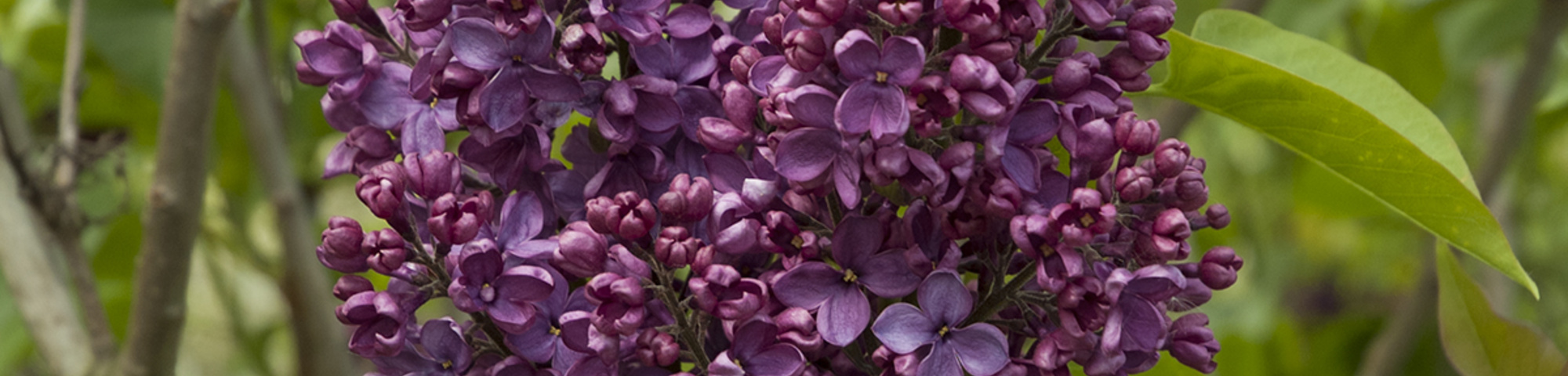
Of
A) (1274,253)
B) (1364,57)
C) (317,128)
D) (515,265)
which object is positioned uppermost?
(515,265)

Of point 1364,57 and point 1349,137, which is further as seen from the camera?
point 1364,57

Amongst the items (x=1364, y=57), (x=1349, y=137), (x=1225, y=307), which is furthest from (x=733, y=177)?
(x=1225, y=307)

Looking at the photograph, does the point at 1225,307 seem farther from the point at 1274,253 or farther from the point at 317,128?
the point at 317,128

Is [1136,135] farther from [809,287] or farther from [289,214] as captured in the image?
[289,214]

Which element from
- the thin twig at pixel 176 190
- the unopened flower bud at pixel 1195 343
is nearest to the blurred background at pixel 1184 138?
the thin twig at pixel 176 190

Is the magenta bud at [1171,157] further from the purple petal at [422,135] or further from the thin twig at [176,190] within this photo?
the thin twig at [176,190]

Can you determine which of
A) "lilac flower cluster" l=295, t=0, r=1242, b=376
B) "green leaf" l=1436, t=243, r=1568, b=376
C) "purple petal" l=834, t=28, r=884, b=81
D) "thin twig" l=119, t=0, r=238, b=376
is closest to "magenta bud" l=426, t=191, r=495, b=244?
"lilac flower cluster" l=295, t=0, r=1242, b=376

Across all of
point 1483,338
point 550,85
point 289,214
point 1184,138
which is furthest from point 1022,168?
point 1184,138

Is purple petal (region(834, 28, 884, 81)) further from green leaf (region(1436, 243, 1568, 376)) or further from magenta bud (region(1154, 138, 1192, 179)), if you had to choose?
green leaf (region(1436, 243, 1568, 376))
